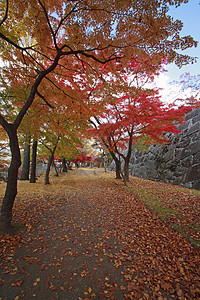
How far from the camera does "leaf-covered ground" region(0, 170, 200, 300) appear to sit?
2.00m

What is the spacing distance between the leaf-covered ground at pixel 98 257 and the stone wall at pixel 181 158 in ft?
14.6

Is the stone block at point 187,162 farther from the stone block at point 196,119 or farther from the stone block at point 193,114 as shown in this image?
the stone block at point 193,114

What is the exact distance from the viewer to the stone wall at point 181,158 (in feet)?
26.8

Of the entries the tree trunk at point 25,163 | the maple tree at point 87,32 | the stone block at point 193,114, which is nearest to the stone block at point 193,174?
the stone block at point 193,114

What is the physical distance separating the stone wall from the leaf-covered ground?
4438mm

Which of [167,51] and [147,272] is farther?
[167,51]

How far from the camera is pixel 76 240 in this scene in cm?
320

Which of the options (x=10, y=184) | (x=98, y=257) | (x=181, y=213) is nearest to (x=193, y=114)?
(x=181, y=213)

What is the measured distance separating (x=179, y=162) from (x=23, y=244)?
974 centimetres

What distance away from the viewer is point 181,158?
917 centimetres

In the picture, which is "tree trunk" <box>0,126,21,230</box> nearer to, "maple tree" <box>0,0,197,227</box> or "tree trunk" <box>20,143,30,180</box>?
"maple tree" <box>0,0,197,227</box>

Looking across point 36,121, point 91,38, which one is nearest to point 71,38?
point 91,38

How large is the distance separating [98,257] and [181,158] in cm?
880

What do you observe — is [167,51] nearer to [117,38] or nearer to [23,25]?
[117,38]
